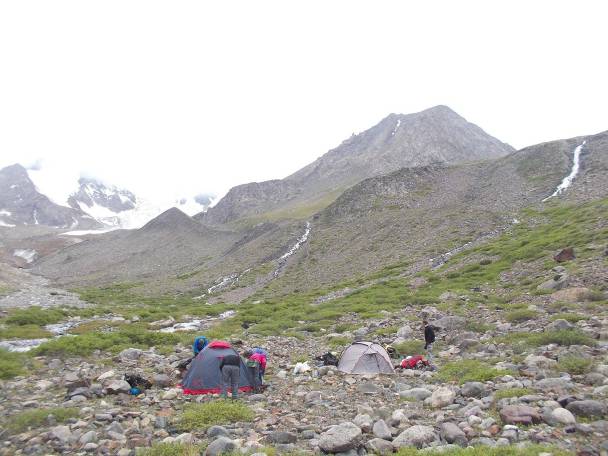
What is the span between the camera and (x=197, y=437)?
1016cm

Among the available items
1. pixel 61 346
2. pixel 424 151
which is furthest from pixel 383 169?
pixel 61 346

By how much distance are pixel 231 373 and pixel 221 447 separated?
16.7 feet

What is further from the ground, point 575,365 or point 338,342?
point 575,365

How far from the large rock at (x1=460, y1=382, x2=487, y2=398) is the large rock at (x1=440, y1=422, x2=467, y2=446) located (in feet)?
8.45

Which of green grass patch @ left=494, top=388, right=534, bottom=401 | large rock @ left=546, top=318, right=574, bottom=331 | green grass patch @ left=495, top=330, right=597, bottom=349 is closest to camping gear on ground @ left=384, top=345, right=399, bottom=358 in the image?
green grass patch @ left=495, top=330, right=597, bottom=349

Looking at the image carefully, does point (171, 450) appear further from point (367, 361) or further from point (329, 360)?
point (329, 360)

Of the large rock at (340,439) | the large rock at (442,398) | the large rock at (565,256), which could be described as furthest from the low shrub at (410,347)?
the large rock at (565,256)

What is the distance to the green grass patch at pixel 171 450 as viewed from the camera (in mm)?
8849

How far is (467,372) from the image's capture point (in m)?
13.7

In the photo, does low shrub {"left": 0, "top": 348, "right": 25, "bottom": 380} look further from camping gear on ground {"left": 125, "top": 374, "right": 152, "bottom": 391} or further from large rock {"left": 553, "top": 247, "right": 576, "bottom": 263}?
large rock {"left": 553, "top": 247, "right": 576, "bottom": 263}

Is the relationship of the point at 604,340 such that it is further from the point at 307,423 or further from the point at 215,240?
the point at 215,240

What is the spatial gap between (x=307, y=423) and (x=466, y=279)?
2817 centimetres

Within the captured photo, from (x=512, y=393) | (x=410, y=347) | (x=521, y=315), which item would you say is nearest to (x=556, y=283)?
(x=521, y=315)

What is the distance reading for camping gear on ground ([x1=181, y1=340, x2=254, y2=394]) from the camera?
1421 cm
